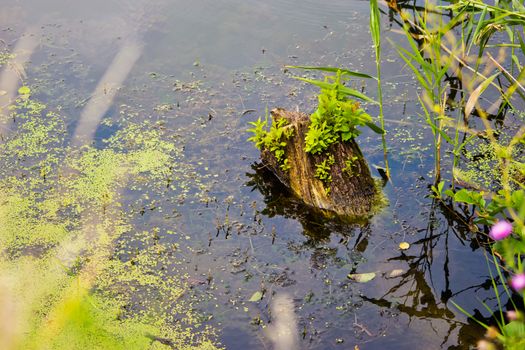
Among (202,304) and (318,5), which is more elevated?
(318,5)

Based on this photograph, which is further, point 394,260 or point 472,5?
point 472,5

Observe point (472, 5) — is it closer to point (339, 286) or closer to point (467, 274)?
point (467, 274)

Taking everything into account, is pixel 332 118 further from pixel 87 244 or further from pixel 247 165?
pixel 87 244

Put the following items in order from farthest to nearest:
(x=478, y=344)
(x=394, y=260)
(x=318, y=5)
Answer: (x=318, y=5), (x=394, y=260), (x=478, y=344)

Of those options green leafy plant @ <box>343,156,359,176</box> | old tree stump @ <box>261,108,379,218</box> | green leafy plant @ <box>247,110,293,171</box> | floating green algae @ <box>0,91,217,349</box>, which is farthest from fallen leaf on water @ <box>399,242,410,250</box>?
floating green algae @ <box>0,91,217,349</box>

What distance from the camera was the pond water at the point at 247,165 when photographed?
120 inches

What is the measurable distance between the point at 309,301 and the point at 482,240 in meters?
0.97

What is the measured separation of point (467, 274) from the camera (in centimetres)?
320

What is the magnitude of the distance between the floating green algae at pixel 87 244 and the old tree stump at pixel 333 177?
22.1 inches

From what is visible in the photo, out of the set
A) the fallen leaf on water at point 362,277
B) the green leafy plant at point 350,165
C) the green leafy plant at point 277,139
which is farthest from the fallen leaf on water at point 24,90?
the fallen leaf on water at point 362,277

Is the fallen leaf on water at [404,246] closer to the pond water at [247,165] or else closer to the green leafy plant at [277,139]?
the pond water at [247,165]

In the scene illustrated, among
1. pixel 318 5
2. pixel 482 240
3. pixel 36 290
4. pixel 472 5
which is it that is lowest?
pixel 36 290

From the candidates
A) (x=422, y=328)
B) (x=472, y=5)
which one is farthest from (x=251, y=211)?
(x=472, y=5)

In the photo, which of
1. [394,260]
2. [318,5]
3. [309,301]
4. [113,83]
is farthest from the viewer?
[318,5]
